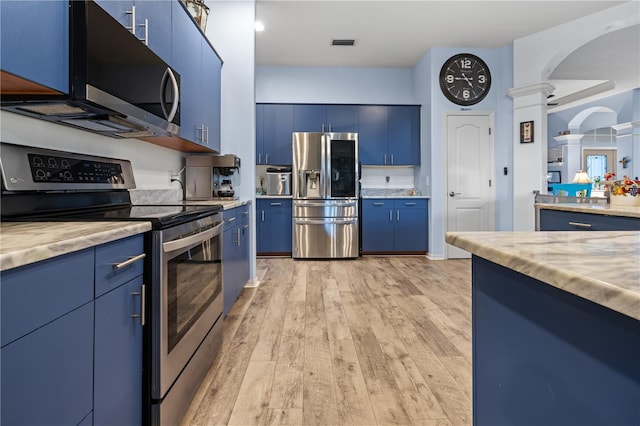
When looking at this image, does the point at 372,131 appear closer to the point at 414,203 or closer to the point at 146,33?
the point at 414,203

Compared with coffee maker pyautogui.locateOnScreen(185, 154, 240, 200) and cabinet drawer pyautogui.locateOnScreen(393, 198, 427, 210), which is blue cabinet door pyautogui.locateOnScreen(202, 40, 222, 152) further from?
cabinet drawer pyautogui.locateOnScreen(393, 198, 427, 210)

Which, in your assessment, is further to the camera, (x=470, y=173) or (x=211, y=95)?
(x=470, y=173)

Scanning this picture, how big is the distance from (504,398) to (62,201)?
1.66 meters

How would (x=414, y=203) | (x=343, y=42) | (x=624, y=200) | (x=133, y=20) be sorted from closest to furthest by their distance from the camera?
(x=133, y=20) → (x=624, y=200) → (x=343, y=42) → (x=414, y=203)

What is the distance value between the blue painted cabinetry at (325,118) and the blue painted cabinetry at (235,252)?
89.8 inches

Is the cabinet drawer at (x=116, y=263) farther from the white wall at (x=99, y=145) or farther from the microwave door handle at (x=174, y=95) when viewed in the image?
the microwave door handle at (x=174, y=95)

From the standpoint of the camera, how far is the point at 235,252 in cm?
275

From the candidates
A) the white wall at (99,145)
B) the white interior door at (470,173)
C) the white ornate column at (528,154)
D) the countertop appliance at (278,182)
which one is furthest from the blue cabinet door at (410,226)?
the white wall at (99,145)

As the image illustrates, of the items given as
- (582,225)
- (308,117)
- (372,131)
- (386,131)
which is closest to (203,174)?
(308,117)

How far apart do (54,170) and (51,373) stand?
965mm

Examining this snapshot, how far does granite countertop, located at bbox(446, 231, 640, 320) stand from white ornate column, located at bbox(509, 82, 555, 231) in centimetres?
387

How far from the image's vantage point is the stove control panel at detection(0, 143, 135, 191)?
1223mm

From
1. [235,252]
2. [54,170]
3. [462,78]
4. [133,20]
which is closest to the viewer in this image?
[54,170]

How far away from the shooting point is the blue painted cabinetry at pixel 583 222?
188cm
